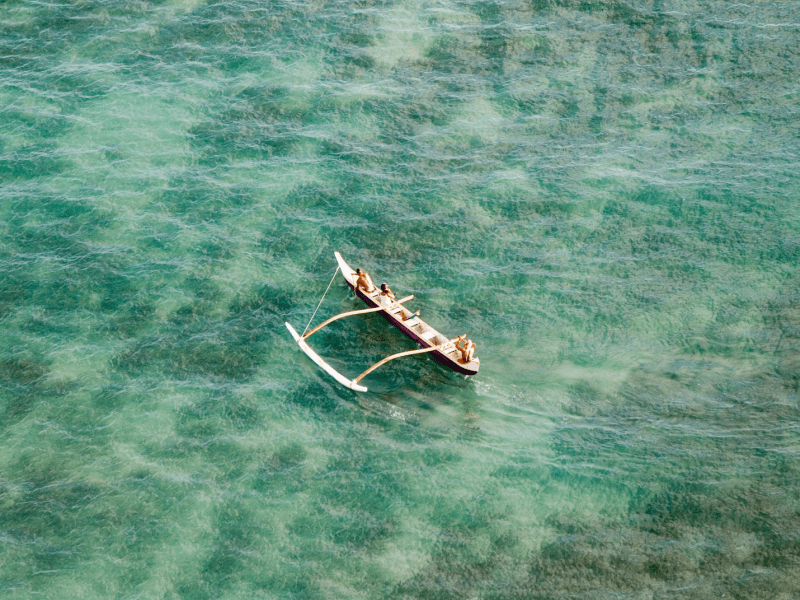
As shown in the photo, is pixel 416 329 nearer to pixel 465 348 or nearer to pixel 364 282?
pixel 465 348

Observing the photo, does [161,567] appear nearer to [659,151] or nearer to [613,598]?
[613,598]

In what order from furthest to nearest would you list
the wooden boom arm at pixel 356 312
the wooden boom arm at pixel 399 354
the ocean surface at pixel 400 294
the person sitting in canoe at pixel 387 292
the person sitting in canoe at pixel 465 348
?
the person sitting in canoe at pixel 387 292
the wooden boom arm at pixel 356 312
the wooden boom arm at pixel 399 354
the person sitting in canoe at pixel 465 348
the ocean surface at pixel 400 294

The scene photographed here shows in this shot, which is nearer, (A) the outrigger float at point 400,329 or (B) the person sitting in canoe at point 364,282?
(A) the outrigger float at point 400,329

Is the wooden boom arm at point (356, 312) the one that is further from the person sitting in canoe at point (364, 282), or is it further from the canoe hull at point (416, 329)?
the person sitting in canoe at point (364, 282)

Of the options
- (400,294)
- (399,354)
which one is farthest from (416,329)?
(400,294)

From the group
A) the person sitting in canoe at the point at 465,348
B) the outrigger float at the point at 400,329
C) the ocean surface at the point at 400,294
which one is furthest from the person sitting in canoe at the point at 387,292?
the person sitting in canoe at the point at 465,348

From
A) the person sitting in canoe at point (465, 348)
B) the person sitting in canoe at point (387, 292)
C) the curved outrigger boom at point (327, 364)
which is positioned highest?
the person sitting in canoe at point (387, 292)

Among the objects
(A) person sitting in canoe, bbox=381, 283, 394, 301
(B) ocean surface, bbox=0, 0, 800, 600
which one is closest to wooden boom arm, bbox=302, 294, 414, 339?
(A) person sitting in canoe, bbox=381, 283, 394, 301
